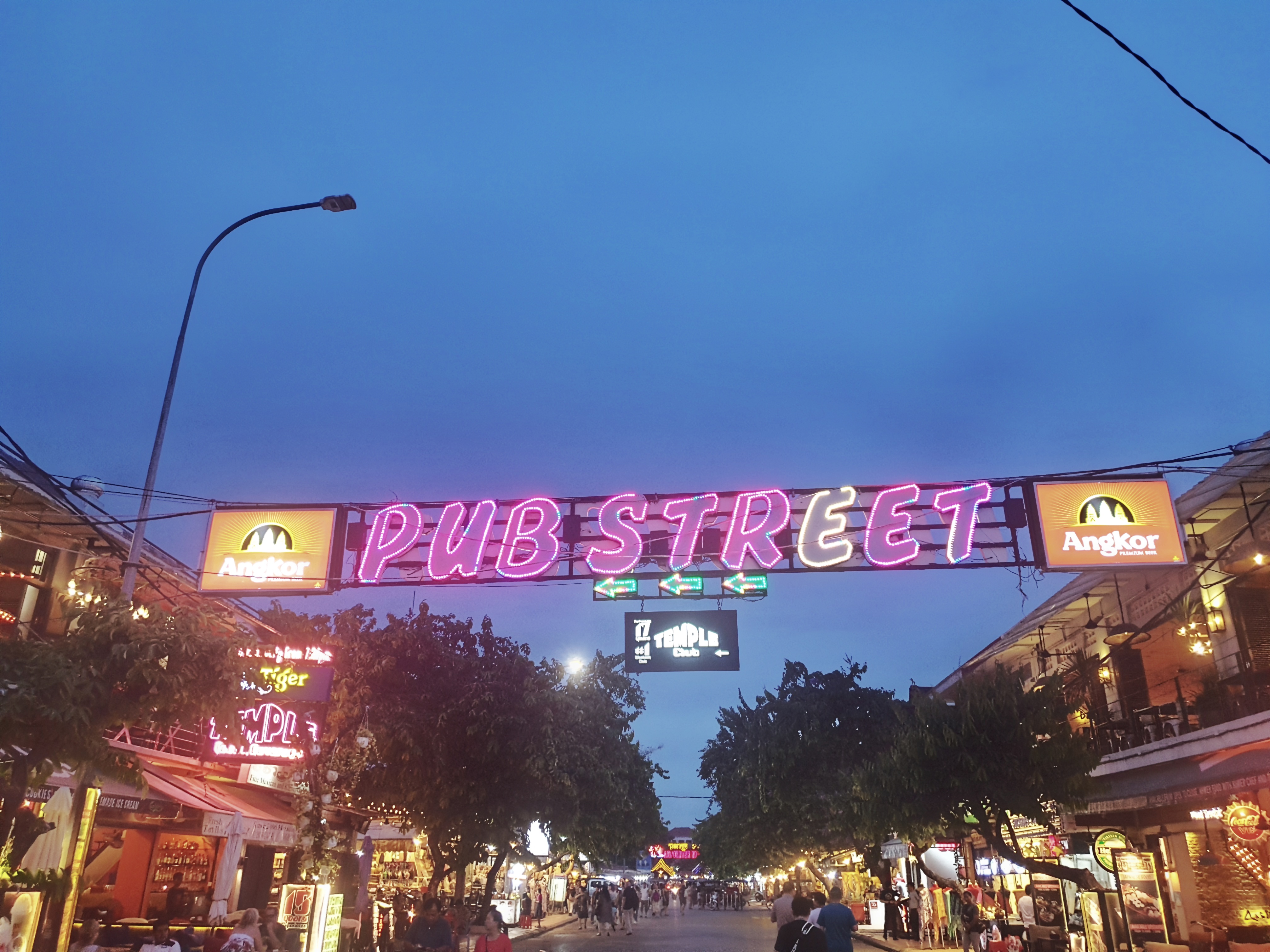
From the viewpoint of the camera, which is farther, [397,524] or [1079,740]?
[1079,740]

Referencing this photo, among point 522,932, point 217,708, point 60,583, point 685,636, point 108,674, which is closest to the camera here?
point 108,674

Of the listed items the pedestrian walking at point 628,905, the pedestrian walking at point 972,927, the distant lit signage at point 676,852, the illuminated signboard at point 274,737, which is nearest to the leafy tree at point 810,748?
the pedestrian walking at point 628,905

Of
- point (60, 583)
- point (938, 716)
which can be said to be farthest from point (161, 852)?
point (938, 716)

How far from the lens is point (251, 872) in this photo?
26.4 meters

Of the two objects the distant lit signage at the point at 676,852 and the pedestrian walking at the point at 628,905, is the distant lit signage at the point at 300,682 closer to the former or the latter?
the pedestrian walking at the point at 628,905

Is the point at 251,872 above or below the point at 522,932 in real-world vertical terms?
above

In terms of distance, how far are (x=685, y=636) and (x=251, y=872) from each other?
1667 centimetres

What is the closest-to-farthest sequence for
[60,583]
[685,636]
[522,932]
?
[685,636]
[60,583]
[522,932]

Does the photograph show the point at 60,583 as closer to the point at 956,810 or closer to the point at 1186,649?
the point at 956,810

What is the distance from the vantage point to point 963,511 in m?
17.5

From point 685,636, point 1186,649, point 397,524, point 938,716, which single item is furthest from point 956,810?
point 397,524

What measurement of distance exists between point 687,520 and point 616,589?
6.19 feet

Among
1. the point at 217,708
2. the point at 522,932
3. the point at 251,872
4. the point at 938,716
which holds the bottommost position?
the point at 522,932

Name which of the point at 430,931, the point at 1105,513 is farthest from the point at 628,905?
the point at 1105,513
